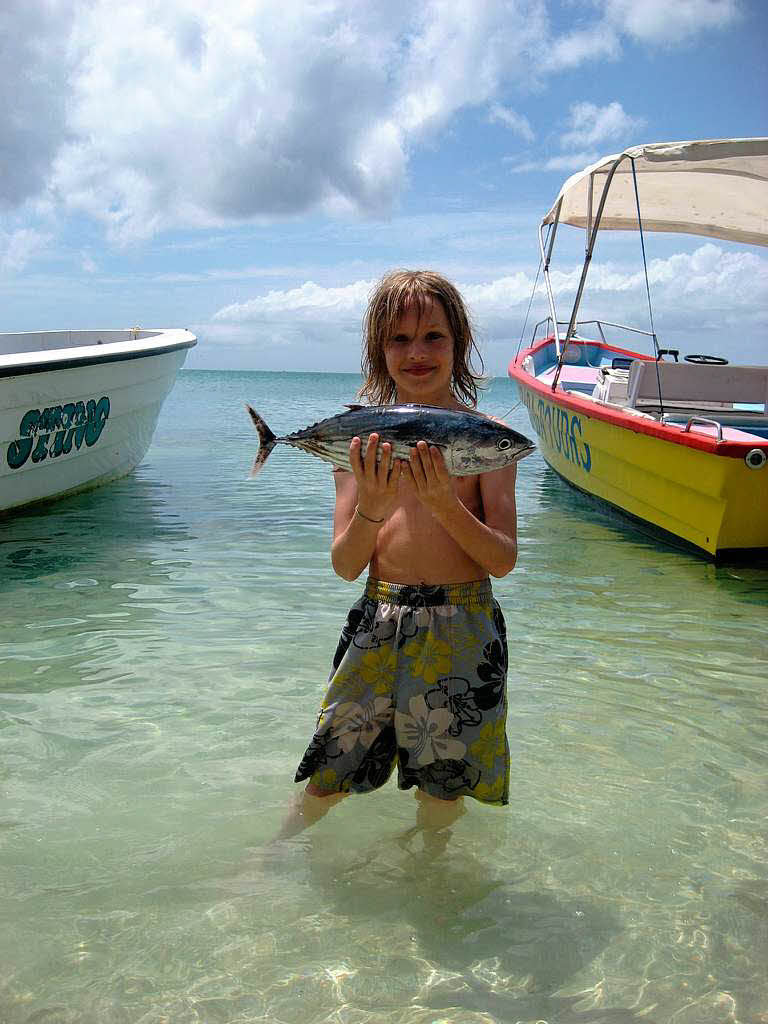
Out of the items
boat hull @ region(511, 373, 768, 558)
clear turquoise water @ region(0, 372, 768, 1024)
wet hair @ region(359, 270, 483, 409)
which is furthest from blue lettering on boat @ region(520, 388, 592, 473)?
wet hair @ region(359, 270, 483, 409)

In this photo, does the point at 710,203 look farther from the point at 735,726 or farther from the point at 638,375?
the point at 735,726

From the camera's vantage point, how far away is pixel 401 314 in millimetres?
2436

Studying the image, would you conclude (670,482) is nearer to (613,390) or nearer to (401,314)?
(613,390)

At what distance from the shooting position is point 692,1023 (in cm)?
211

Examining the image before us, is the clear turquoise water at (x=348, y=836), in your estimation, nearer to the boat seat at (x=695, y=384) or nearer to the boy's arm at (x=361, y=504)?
the boy's arm at (x=361, y=504)

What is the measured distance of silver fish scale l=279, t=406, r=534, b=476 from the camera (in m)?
2.10

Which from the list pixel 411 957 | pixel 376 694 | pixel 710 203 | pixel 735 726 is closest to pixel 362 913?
pixel 411 957

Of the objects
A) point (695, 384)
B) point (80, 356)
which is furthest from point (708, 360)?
point (80, 356)

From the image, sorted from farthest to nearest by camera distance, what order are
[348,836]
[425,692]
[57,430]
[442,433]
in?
[57,430] < [348,836] < [425,692] < [442,433]

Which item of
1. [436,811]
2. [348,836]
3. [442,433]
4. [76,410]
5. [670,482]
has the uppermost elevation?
[442,433]

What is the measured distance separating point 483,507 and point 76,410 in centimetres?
760

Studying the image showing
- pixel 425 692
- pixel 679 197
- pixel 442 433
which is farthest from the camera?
pixel 679 197

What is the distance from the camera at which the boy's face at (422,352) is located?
95.7 inches

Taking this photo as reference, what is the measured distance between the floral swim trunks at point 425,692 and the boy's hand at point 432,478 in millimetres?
326
